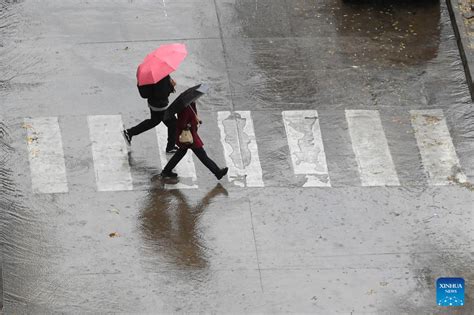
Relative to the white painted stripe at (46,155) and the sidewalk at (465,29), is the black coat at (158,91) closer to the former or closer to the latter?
the white painted stripe at (46,155)

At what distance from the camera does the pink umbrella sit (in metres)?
16.5

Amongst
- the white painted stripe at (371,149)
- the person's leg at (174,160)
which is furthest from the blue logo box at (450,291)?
the person's leg at (174,160)

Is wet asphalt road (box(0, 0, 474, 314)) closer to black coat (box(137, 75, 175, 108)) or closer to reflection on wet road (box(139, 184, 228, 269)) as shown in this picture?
reflection on wet road (box(139, 184, 228, 269))

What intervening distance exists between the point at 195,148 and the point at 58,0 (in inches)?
214

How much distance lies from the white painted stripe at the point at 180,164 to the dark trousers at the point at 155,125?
27 centimetres

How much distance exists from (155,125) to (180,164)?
702 millimetres

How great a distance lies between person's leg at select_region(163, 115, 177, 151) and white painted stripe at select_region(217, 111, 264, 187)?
0.83 meters

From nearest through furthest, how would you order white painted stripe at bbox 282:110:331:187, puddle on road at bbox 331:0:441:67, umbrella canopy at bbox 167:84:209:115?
umbrella canopy at bbox 167:84:209:115 → white painted stripe at bbox 282:110:331:187 → puddle on road at bbox 331:0:441:67

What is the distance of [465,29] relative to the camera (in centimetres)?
2069

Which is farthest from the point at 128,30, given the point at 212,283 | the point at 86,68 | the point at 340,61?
the point at 212,283

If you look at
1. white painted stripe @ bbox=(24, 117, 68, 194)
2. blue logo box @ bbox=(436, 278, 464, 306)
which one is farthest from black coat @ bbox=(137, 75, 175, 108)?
blue logo box @ bbox=(436, 278, 464, 306)

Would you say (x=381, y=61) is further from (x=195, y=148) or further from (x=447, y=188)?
(x=195, y=148)

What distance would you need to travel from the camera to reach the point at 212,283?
15492 mm

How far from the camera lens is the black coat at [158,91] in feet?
55.5
